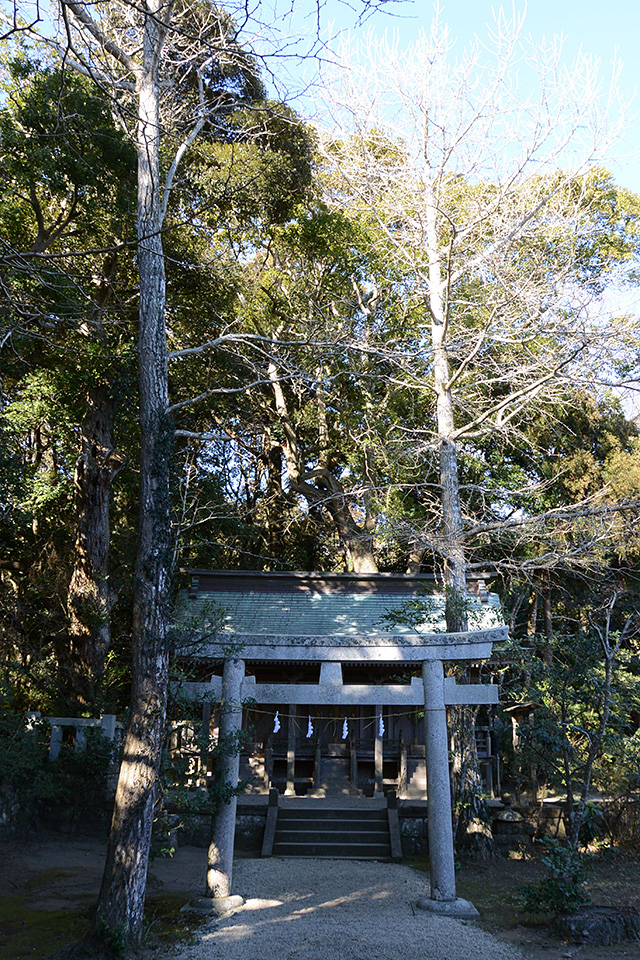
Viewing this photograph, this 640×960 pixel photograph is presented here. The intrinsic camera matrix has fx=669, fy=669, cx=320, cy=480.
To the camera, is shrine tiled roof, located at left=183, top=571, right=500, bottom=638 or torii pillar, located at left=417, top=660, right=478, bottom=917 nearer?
torii pillar, located at left=417, top=660, right=478, bottom=917

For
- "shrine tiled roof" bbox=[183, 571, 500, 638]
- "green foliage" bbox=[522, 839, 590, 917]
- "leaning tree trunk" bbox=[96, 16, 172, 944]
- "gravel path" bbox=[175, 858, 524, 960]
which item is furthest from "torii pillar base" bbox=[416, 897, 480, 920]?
"shrine tiled roof" bbox=[183, 571, 500, 638]

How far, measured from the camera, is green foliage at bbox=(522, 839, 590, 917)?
253 inches

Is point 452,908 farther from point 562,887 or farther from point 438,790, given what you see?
point 562,887

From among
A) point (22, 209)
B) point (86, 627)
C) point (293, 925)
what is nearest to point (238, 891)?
point (293, 925)

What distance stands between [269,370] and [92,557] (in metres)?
7.73

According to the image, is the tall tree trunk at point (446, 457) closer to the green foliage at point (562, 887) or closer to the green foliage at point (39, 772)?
the green foliage at point (562, 887)

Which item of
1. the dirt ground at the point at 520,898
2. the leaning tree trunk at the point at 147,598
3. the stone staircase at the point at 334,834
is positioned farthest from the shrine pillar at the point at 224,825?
the stone staircase at the point at 334,834

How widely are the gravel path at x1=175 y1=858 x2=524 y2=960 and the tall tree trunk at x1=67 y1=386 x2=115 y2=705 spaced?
5.02 meters

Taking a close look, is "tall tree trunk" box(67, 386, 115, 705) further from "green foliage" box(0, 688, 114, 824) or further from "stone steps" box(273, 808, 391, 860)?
"stone steps" box(273, 808, 391, 860)

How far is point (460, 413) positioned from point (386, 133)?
7159mm

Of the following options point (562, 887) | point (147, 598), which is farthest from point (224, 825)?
point (562, 887)

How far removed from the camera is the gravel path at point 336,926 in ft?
19.3

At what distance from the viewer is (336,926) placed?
261 inches

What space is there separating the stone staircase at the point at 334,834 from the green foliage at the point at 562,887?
12.8 ft
